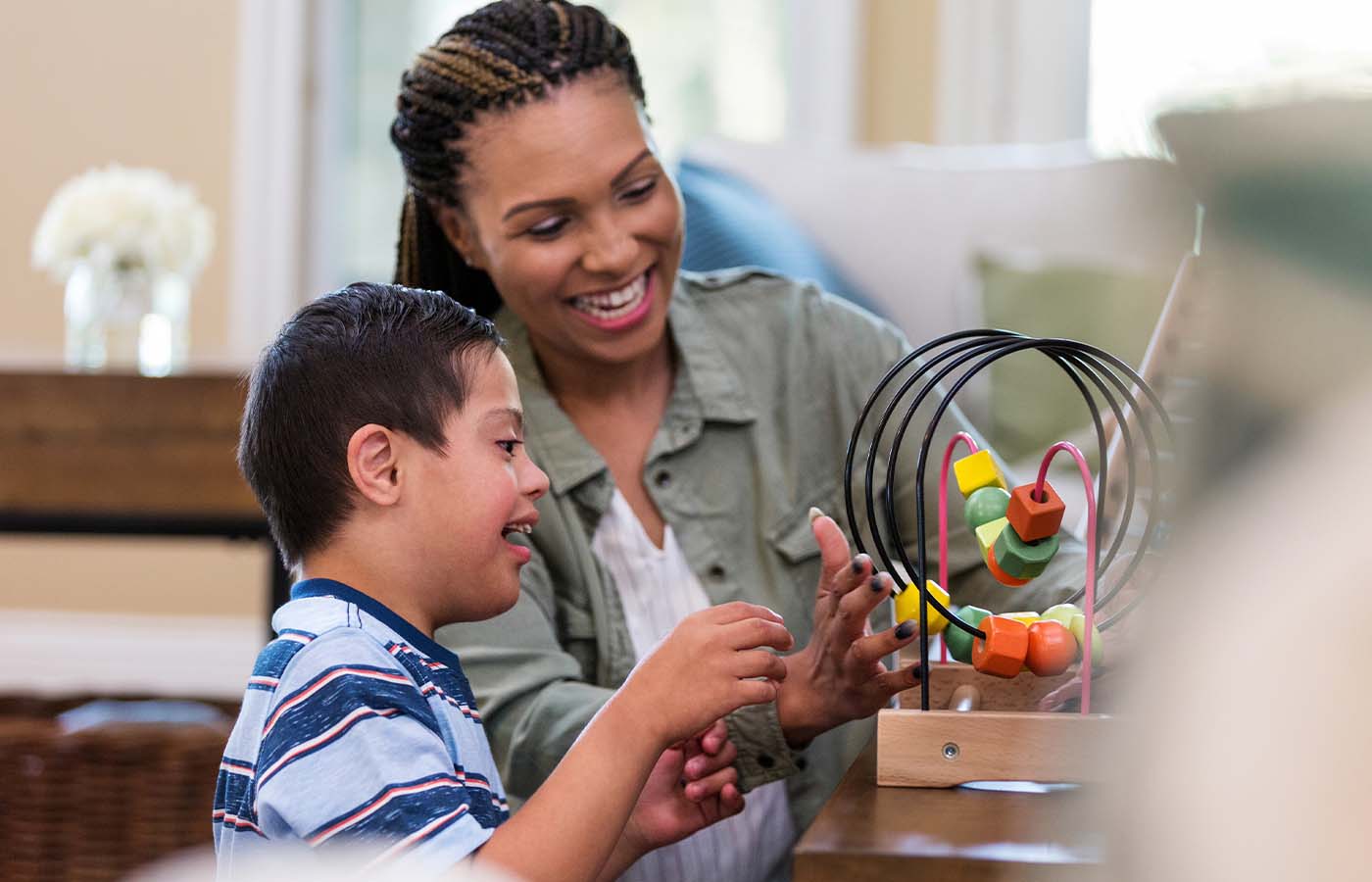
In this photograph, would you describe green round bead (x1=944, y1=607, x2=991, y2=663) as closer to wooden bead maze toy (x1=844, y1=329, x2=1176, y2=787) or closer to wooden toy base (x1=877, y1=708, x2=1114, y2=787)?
wooden bead maze toy (x1=844, y1=329, x2=1176, y2=787)

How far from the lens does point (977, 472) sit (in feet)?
3.10

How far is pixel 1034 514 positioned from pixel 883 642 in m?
0.12

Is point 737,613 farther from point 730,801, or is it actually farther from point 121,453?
point 121,453

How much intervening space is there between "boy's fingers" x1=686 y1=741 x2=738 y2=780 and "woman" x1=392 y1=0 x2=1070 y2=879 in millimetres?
200

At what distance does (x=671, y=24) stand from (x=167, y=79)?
1.10 m

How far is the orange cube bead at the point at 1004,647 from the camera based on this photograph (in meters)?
0.83

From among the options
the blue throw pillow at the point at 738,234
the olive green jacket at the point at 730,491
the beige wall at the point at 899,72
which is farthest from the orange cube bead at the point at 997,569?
the beige wall at the point at 899,72

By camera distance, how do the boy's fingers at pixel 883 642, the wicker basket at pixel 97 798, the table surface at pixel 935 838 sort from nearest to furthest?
the table surface at pixel 935 838, the boy's fingers at pixel 883 642, the wicker basket at pixel 97 798

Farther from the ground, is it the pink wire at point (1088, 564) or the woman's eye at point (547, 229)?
the woman's eye at point (547, 229)

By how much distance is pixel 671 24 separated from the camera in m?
3.24

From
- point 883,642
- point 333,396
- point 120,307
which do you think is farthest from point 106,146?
point 883,642

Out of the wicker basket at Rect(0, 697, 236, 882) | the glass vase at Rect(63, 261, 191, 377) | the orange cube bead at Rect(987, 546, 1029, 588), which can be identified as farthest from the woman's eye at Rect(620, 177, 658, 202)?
the glass vase at Rect(63, 261, 191, 377)

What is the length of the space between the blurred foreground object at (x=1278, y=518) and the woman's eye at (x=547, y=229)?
100 centimetres

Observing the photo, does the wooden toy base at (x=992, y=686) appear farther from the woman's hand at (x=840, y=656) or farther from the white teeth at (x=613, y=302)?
the white teeth at (x=613, y=302)
